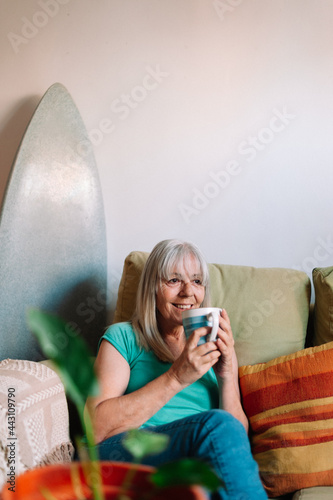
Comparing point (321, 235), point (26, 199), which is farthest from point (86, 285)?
point (321, 235)

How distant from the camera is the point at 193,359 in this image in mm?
1214

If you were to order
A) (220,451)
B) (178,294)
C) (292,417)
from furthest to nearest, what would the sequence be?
1. (178,294)
2. (292,417)
3. (220,451)

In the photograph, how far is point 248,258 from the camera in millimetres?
1949

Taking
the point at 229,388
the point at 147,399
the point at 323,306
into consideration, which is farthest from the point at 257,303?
the point at 147,399

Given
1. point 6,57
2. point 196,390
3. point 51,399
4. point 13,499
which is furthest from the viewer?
point 6,57

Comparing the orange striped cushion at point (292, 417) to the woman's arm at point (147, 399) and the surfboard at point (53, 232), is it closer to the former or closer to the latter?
the woman's arm at point (147, 399)

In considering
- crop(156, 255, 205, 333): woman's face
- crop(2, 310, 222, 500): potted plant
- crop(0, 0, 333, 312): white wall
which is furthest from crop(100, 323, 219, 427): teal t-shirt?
crop(2, 310, 222, 500): potted plant

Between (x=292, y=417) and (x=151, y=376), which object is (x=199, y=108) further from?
(x=292, y=417)

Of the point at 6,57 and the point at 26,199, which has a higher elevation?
the point at 6,57

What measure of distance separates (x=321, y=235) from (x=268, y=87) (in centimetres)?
60

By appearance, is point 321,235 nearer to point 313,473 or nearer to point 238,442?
point 313,473

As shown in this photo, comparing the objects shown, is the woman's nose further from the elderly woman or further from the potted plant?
the potted plant

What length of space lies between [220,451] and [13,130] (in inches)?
63.1

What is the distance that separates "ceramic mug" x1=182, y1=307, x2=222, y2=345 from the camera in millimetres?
1171
